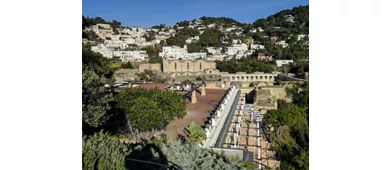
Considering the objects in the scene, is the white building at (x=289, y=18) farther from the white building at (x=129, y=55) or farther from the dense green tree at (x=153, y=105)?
the dense green tree at (x=153, y=105)

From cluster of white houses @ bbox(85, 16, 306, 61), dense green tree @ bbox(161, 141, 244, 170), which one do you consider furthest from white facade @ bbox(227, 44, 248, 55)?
dense green tree @ bbox(161, 141, 244, 170)

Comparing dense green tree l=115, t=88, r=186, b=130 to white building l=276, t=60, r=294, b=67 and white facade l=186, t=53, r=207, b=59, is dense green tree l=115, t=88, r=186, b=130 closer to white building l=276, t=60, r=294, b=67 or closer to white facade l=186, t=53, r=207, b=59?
white building l=276, t=60, r=294, b=67

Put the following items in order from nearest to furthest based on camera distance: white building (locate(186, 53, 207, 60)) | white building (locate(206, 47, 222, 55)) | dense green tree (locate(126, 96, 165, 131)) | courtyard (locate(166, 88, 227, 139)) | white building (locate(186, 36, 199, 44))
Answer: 1. dense green tree (locate(126, 96, 165, 131))
2. courtyard (locate(166, 88, 227, 139))
3. white building (locate(186, 53, 207, 60))
4. white building (locate(206, 47, 222, 55))
5. white building (locate(186, 36, 199, 44))

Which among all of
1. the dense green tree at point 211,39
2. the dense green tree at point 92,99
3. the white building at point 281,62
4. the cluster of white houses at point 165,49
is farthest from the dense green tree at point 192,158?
the dense green tree at point 211,39

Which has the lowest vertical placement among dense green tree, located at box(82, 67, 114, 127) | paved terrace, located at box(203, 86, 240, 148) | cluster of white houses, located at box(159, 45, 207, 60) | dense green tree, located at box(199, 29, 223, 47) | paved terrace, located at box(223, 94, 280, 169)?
paved terrace, located at box(223, 94, 280, 169)

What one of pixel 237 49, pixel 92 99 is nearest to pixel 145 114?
pixel 92 99

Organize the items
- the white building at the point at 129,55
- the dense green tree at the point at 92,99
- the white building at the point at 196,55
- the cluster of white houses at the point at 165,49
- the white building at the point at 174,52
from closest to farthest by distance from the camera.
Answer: the dense green tree at the point at 92,99
the white building at the point at 129,55
the cluster of white houses at the point at 165,49
the white building at the point at 174,52
the white building at the point at 196,55
